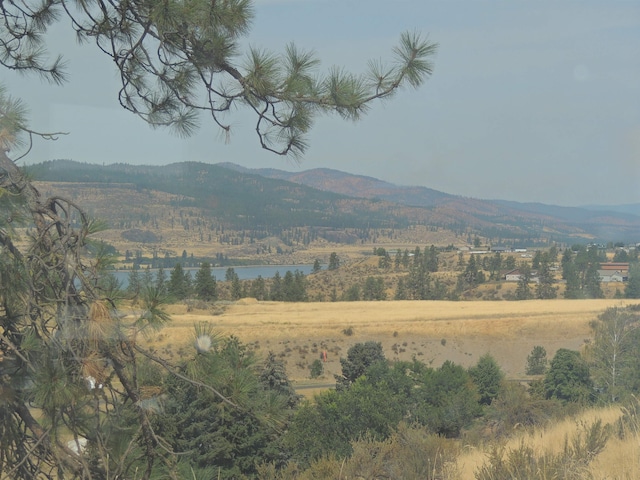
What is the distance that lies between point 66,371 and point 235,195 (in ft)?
77.4

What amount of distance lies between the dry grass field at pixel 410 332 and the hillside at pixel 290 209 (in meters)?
3.46

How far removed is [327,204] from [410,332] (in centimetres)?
2676

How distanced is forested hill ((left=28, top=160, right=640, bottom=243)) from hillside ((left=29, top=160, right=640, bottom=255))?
4 cm

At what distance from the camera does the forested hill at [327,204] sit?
13047 millimetres

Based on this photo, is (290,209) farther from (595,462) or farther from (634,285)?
(595,462)

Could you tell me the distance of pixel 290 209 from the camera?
115 feet

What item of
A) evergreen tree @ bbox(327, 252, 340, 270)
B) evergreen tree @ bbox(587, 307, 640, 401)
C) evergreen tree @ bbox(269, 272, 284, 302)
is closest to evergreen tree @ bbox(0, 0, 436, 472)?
evergreen tree @ bbox(587, 307, 640, 401)

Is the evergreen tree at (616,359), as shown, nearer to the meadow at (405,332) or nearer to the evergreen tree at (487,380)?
the evergreen tree at (487,380)

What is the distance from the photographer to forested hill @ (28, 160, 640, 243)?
13.0 metres

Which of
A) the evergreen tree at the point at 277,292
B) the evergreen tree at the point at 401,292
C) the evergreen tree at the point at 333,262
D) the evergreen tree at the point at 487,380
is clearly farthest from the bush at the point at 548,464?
the evergreen tree at the point at 333,262

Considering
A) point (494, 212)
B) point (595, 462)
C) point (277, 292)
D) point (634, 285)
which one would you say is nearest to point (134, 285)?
point (595, 462)

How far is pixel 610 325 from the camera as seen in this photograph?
453 inches

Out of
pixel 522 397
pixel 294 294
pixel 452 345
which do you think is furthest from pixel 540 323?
pixel 522 397

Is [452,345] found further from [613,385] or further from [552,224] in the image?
[552,224]
